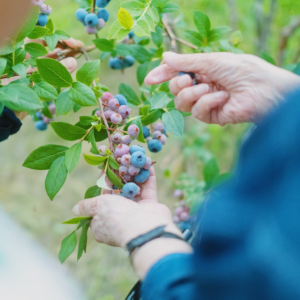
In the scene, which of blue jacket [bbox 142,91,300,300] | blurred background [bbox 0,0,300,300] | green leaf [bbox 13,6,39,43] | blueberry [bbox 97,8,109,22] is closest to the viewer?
blue jacket [bbox 142,91,300,300]

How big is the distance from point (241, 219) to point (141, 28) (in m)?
0.55

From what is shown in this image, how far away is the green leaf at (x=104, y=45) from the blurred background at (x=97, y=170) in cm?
88

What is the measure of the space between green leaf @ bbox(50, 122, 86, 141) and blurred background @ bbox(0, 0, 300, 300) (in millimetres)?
1002

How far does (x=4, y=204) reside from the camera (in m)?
2.11

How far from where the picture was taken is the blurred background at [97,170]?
185 cm

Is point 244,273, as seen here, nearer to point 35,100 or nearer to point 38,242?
point 35,100

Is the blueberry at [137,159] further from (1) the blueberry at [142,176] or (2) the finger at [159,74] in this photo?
(2) the finger at [159,74]

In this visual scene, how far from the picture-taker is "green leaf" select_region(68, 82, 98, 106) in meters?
0.64

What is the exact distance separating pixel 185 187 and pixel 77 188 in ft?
3.42

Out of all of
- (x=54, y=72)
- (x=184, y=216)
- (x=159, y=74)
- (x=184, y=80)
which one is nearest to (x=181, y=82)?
(x=184, y=80)

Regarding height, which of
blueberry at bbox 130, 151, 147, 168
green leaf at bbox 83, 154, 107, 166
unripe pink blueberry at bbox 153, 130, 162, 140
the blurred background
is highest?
blueberry at bbox 130, 151, 147, 168

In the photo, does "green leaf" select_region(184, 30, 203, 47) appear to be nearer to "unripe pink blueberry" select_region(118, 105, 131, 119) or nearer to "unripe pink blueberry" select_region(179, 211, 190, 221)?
"unripe pink blueberry" select_region(118, 105, 131, 119)

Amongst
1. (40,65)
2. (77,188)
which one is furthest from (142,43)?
(77,188)

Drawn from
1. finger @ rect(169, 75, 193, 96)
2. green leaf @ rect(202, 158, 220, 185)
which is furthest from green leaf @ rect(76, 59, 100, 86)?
green leaf @ rect(202, 158, 220, 185)
